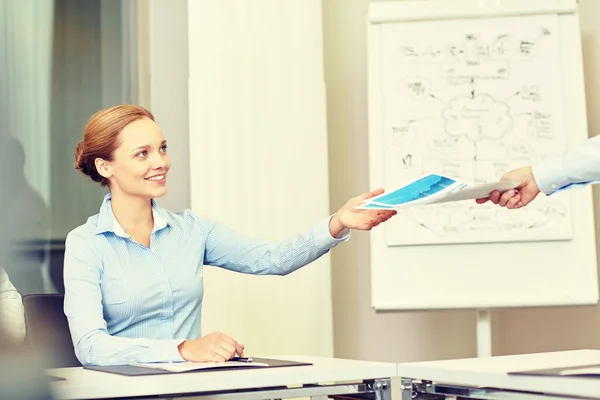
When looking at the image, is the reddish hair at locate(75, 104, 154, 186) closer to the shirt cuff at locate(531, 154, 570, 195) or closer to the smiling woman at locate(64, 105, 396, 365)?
the smiling woman at locate(64, 105, 396, 365)

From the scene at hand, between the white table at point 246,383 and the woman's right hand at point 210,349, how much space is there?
154 mm

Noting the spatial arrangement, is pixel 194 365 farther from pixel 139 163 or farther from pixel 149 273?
pixel 139 163

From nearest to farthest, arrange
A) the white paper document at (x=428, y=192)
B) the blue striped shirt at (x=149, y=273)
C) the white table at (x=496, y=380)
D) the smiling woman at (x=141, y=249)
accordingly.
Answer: the white table at (x=496, y=380)
the white paper document at (x=428, y=192)
the blue striped shirt at (x=149, y=273)
the smiling woman at (x=141, y=249)

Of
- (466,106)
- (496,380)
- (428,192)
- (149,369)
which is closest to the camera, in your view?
(496,380)

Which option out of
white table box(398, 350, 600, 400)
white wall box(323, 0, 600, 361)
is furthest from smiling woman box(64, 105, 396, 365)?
white wall box(323, 0, 600, 361)

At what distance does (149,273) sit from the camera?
6.07ft

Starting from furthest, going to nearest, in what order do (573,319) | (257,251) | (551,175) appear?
(573,319)
(257,251)
(551,175)

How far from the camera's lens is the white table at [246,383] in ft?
3.98

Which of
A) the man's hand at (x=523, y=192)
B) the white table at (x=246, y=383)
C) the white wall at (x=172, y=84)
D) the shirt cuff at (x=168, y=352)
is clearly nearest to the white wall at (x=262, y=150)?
the white wall at (x=172, y=84)

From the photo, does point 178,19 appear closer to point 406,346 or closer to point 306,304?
point 306,304

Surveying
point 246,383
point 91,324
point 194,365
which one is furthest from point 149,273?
point 246,383

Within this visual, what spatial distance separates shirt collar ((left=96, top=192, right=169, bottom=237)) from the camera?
185cm

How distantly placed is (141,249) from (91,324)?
287 millimetres

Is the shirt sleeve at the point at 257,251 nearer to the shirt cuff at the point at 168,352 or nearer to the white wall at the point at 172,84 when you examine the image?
the shirt cuff at the point at 168,352
